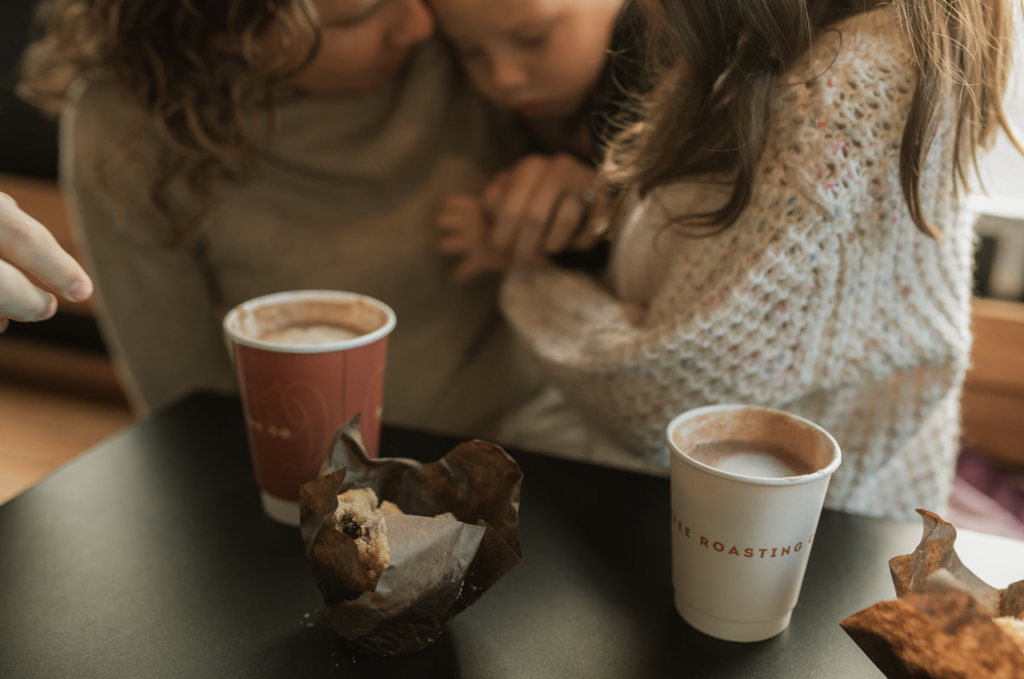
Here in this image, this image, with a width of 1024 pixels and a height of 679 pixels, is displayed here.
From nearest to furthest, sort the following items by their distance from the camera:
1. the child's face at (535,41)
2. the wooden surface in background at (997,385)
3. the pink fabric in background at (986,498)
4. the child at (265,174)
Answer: the child's face at (535,41)
the child at (265,174)
the pink fabric in background at (986,498)
the wooden surface in background at (997,385)

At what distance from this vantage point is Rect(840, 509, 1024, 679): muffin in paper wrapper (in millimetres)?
356

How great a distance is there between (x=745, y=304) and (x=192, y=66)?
2.03ft

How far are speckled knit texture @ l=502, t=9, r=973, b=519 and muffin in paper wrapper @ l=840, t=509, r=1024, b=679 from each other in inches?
8.3

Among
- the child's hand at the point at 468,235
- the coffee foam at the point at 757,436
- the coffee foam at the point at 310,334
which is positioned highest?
the coffee foam at the point at 310,334

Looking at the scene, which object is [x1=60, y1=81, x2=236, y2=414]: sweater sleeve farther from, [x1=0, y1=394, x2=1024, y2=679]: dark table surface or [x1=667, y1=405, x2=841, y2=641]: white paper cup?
[x1=667, y1=405, x2=841, y2=641]: white paper cup

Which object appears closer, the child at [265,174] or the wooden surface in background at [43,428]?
the child at [265,174]

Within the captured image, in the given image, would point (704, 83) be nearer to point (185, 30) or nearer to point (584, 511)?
→ point (584, 511)

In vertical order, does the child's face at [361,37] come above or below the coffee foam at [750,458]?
above

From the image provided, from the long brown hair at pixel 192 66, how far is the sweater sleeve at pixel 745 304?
39 centimetres

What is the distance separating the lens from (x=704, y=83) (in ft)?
1.83

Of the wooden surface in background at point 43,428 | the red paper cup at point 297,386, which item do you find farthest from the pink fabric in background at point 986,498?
the wooden surface in background at point 43,428

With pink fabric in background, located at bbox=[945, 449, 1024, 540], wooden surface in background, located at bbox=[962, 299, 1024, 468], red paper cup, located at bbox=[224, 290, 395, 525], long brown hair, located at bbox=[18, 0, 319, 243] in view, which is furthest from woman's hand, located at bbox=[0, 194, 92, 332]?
wooden surface in background, located at bbox=[962, 299, 1024, 468]

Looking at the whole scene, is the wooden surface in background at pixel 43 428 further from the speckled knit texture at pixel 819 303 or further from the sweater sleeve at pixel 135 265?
the speckled knit texture at pixel 819 303

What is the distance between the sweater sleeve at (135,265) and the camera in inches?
36.6
